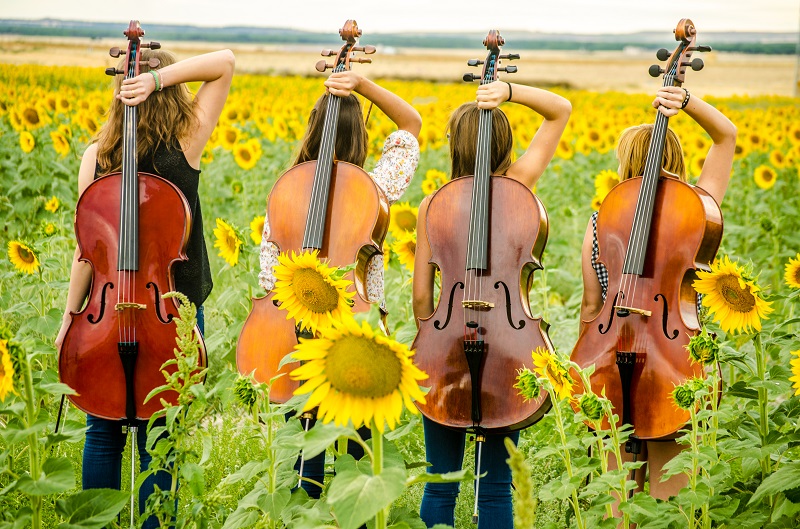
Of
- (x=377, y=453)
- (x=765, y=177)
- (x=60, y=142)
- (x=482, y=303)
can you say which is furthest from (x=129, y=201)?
(x=765, y=177)

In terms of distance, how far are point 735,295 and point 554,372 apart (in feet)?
2.17

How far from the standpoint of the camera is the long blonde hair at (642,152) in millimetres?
3457

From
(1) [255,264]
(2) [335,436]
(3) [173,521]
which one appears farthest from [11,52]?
(2) [335,436]

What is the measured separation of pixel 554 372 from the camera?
8.83ft

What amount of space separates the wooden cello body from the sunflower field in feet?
0.65

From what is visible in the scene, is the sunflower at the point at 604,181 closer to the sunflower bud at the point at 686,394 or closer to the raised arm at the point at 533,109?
the raised arm at the point at 533,109

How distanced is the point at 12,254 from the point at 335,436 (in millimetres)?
2821

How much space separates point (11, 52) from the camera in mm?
9883

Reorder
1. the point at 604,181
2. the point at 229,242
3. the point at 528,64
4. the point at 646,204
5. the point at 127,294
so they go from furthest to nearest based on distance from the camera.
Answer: the point at 528,64 < the point at 604,181 < the point at 229,242 < the point at 646,204 < the point at 127,294

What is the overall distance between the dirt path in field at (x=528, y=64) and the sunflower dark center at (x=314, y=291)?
8.67 meters

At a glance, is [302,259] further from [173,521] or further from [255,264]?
[255,264]

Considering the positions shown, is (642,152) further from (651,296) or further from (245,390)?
(245,390)

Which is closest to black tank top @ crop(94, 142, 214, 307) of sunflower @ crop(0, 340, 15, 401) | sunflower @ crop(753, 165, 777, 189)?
sunflower @ crop(0, 340, 15, 401)

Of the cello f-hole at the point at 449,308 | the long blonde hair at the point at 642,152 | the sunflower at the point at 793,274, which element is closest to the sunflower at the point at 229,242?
the cello f-hole at the point at 449,308
